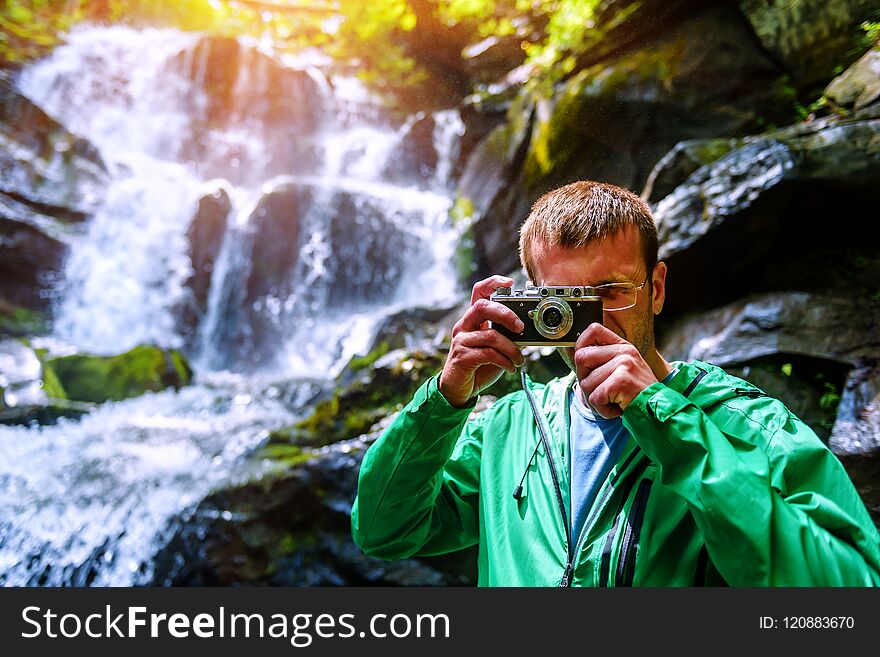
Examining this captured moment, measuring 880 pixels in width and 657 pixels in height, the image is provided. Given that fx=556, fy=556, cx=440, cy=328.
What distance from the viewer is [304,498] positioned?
7.13ft

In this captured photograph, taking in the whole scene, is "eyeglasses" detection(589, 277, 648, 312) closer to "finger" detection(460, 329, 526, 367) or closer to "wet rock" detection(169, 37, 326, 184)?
"finger" detection(460, 329, 526, 367)

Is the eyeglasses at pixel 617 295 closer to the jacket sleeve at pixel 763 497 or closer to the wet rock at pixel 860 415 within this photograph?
the jacket sleeve at pixel 763 497

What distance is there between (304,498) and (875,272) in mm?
2274

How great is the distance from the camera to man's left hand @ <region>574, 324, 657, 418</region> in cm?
70

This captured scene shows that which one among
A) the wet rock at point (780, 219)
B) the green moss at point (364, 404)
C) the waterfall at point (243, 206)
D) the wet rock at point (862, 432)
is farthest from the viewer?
the waterfall at point (243, 206)

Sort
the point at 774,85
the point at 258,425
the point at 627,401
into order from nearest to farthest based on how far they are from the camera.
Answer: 1. the point at 627,401
2. the point at 774,85
3. the point at 258,425

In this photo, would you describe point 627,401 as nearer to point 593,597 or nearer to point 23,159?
point 593,597

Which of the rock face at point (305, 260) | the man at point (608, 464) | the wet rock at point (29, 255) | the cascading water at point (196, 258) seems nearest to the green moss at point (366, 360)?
the cascading water at point (196, 258)

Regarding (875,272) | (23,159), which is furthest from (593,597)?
(23,159)

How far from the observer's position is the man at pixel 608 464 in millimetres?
647

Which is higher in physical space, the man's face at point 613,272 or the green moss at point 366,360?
the man's face at point 613,272

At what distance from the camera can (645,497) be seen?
31.1 inches

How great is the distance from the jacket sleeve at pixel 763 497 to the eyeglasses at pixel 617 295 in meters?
0.22

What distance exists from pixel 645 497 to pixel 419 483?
0.36 meters
